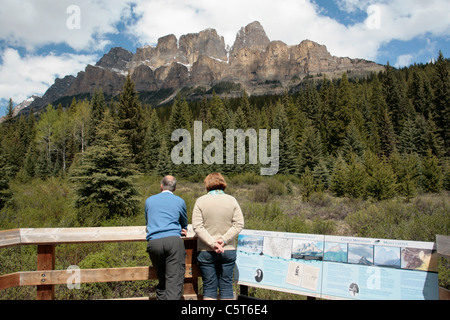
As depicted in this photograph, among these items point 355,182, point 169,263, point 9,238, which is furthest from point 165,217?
point 355,182

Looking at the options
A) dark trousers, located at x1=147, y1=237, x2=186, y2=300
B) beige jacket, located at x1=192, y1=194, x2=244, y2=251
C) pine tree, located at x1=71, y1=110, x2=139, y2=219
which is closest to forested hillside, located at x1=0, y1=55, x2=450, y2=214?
pine tree, located at x1=71, y1=110, x2=139, y2=219

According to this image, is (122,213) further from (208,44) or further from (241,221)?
(208,44)

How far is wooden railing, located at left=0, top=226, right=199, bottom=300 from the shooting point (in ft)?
9.01

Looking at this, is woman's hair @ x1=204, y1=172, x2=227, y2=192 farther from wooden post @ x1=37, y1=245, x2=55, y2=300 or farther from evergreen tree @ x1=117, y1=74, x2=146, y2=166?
evergreen tree @ x1=117, y1=74, x2=146, y2=166

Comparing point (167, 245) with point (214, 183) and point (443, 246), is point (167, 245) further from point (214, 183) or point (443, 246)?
point (443, 246)

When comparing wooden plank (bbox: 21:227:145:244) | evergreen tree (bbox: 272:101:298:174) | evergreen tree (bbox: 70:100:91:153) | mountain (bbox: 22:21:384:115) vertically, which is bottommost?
wooden plank (bbox: 21:227:145:244)

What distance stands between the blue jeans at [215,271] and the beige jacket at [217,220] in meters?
0.08

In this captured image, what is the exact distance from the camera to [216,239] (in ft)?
9.45

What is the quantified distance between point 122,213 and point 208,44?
21152 centimetres

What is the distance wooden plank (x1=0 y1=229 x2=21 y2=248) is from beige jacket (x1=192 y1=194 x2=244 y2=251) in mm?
1922

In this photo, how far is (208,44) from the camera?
198875 mm

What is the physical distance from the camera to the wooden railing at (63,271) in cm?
275

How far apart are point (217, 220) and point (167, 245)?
0.62 m
